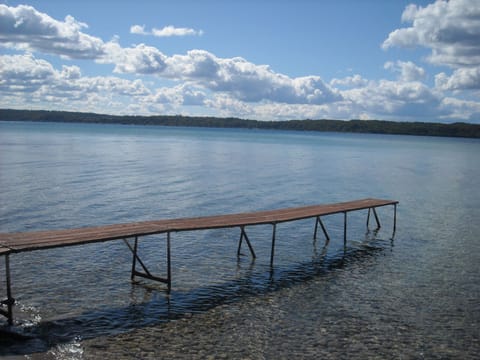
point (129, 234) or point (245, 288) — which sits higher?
point (129, 234)

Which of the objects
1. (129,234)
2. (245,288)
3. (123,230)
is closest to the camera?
(129,234)

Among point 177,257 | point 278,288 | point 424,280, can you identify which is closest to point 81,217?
point 177,257

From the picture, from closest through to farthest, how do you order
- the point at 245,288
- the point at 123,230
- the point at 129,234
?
1. the point at 129,234
2. the point at 123,230
3. the point at 245,288

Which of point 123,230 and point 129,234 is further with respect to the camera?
point 123,230

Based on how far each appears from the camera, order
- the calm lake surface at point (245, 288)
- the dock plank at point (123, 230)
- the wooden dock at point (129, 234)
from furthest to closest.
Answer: the dock plank at point (123, 230) → the wooden dock at point (129, 234) → the calm lake surface at point (245, 288)

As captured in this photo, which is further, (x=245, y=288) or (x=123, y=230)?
(x=245, y=288)

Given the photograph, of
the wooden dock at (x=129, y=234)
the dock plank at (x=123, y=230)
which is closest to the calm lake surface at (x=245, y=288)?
the wooden dock at (x=129, y=234)

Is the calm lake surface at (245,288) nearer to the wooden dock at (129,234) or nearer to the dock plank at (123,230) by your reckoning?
the wooden dock at (129,234)

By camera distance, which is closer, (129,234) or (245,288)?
(129,234)

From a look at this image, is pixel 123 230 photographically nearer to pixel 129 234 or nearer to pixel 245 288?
pixel 129 234

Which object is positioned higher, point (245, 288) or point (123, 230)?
point (123, 230)

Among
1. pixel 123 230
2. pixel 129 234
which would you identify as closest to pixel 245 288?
pixel 129 234

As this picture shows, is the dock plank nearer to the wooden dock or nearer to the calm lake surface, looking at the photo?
the wooden dock

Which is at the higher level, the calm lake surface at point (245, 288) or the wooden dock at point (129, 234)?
the wooden dock at point (129, 234)
